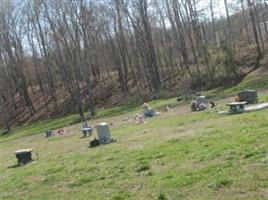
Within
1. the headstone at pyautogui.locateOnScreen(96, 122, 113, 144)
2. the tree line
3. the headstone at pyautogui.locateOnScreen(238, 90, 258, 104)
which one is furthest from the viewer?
the tree line

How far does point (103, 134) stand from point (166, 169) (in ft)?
29.6

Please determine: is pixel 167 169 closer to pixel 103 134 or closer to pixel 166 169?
pixel 166 169

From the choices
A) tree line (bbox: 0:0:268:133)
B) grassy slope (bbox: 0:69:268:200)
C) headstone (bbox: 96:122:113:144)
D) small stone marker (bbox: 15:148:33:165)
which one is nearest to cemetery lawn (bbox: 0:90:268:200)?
grassy slope (bbox: 0:69:268:200)

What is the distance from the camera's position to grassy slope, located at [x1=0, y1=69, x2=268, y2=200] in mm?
8961

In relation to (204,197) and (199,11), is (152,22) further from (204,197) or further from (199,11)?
(204,197)

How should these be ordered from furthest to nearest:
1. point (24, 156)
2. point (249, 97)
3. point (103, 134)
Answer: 1. point (249, 97)
2. point (103, 134)
3. point (24, 156)

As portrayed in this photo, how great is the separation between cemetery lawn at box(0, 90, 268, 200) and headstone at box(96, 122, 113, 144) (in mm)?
1156

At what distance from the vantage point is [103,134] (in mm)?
20297

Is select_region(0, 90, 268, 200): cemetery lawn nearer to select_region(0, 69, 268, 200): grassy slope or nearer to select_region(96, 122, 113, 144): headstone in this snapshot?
select_region(0, 69, 268, 200): grassy slope

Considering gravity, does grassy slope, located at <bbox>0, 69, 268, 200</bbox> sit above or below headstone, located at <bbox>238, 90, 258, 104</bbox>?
below

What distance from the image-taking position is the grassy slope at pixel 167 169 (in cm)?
896

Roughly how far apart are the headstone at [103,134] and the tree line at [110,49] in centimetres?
→ 2105

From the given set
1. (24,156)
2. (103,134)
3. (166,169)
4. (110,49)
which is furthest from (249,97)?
(110,49)

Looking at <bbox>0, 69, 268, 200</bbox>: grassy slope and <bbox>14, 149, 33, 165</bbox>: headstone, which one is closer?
<bbox>0, 69, 268, 200</bbox>: grassy slope
